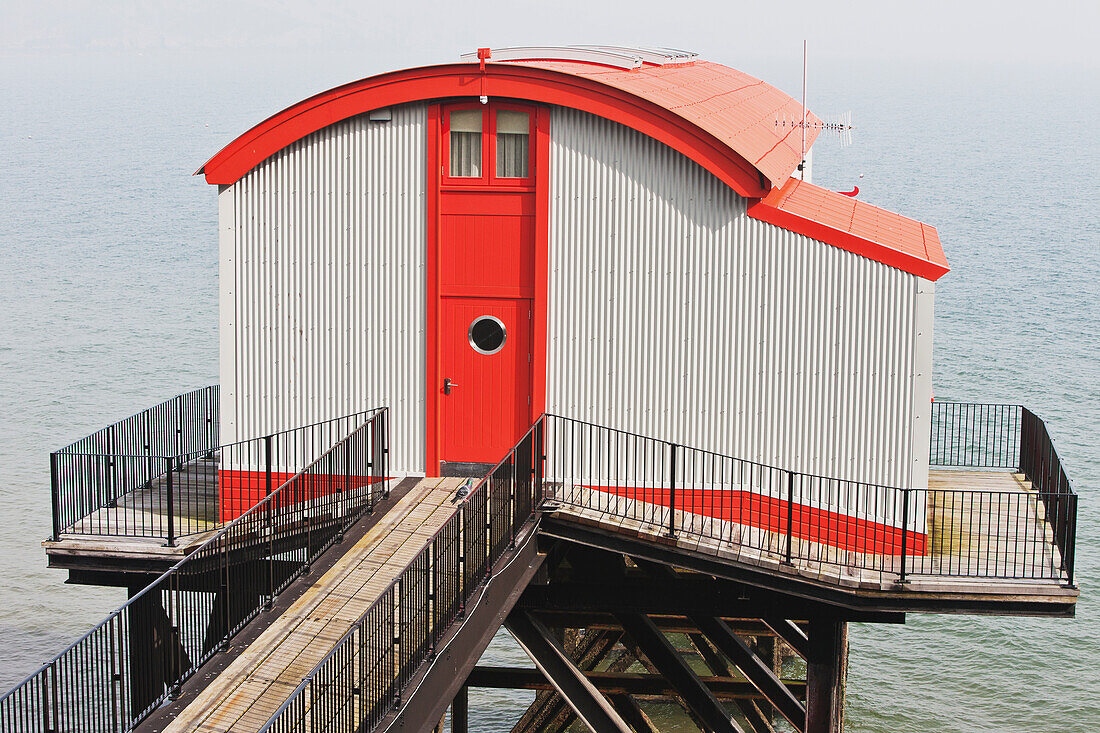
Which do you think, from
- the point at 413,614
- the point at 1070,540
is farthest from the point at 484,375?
the point at 1070,540

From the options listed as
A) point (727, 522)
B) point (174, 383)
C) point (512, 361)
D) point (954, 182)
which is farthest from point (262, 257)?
point (954, 182)

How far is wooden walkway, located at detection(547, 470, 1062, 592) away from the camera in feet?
53.4

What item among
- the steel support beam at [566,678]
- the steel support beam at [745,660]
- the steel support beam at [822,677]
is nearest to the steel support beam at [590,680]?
the steel support beam at [745,660]

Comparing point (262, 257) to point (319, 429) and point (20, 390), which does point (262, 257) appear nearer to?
point (319, 429)

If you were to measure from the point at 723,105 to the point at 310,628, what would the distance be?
37.2 ft

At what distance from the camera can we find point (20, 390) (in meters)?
56.3

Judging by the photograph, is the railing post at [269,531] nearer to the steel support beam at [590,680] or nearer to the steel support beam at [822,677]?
the steel support beam at [590,680]

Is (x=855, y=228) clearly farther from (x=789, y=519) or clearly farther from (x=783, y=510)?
(x=789, y=519)

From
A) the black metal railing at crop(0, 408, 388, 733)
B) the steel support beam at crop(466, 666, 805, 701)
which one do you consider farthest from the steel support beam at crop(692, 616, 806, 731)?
the black metal railing at crop(0, 408, 388, 733)

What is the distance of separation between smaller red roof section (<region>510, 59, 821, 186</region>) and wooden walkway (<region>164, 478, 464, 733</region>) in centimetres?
564

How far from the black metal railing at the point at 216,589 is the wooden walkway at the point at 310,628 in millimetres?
370

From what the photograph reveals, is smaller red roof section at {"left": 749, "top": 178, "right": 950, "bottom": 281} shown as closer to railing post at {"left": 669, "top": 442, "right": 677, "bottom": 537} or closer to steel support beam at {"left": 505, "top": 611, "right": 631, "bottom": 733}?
railing post at {"left": 669, "top": 442, "right": 677, "bottom": 537}

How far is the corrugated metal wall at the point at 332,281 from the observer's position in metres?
18.2

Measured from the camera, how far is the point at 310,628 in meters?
13.4
